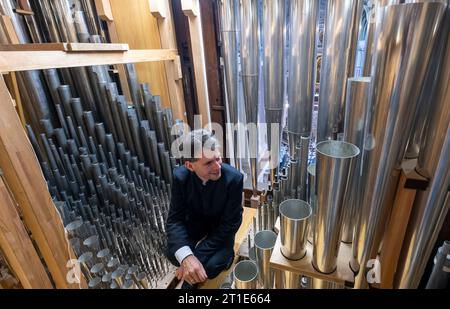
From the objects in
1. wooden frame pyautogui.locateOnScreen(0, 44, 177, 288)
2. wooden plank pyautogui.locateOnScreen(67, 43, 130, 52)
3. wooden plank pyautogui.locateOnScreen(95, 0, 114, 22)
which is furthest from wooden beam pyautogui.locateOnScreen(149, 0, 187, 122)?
wooden frame pyautogui.locateOnScreen(0, 44, 177, 288)

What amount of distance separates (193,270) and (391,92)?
149cm

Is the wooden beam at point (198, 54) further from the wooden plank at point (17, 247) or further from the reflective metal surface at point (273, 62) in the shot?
the wooden plank at point (17, 247)

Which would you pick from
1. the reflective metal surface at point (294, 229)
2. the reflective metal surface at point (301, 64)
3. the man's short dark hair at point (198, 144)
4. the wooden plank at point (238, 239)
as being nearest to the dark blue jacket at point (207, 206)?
the man's short dark hair at point (198, 144)

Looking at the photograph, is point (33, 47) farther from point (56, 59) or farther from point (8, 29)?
point (8, 29)

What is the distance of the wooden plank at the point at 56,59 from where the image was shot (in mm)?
1060

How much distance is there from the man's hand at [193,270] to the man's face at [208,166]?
1.90 ft

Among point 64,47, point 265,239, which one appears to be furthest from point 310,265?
point 64,47

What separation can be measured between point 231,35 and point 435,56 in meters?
1.23

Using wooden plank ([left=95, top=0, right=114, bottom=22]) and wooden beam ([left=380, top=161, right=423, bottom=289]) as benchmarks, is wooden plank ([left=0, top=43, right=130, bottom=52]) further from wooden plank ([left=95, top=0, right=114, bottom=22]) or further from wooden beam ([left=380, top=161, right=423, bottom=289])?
wooden beam ([left=380, top=161, right=423, bottom=289])

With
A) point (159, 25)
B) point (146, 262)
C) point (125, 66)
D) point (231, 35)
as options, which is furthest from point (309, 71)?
point (146, 262)

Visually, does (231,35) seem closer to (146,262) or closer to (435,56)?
(435,56)

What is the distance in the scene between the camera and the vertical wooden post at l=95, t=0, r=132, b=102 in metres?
1.92

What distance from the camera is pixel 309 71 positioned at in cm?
128

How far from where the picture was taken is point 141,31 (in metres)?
2.21
